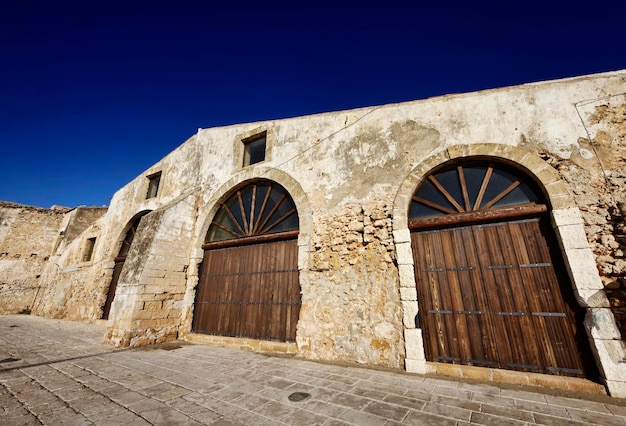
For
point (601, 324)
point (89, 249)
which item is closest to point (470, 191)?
point (601, 324)

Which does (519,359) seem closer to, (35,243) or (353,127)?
(353,127)

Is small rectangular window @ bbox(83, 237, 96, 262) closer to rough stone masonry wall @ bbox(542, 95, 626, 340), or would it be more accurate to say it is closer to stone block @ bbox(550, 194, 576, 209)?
stone block @ bbox(550, 194, 576, 209)

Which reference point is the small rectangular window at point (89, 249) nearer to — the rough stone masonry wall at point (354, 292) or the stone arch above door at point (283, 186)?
the stone arch above door at point (283, 186)

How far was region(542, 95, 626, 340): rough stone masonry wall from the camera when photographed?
311cm

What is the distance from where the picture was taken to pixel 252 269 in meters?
5.66

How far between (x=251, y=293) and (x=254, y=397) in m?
2.91

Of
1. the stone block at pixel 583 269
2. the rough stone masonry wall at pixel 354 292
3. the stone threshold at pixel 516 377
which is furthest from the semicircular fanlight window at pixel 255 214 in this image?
the stone block at pixel 583 269

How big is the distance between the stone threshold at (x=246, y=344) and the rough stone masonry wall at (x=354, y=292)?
36cm

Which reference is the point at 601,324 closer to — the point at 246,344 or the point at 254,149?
the point at 246,344

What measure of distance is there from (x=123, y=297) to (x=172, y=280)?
0.95 meters

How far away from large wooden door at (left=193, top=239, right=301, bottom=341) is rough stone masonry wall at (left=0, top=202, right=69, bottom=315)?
12.8 m

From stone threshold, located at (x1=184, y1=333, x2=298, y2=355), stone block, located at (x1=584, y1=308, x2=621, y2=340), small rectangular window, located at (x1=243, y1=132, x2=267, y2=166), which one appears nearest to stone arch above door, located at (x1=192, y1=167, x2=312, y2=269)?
small rectangular window, located at (x1=243, y1=132, x2=267, y2=166)

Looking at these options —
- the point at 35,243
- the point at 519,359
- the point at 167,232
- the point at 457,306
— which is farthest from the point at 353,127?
→ the point at 35,243

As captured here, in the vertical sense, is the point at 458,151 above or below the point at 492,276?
above
